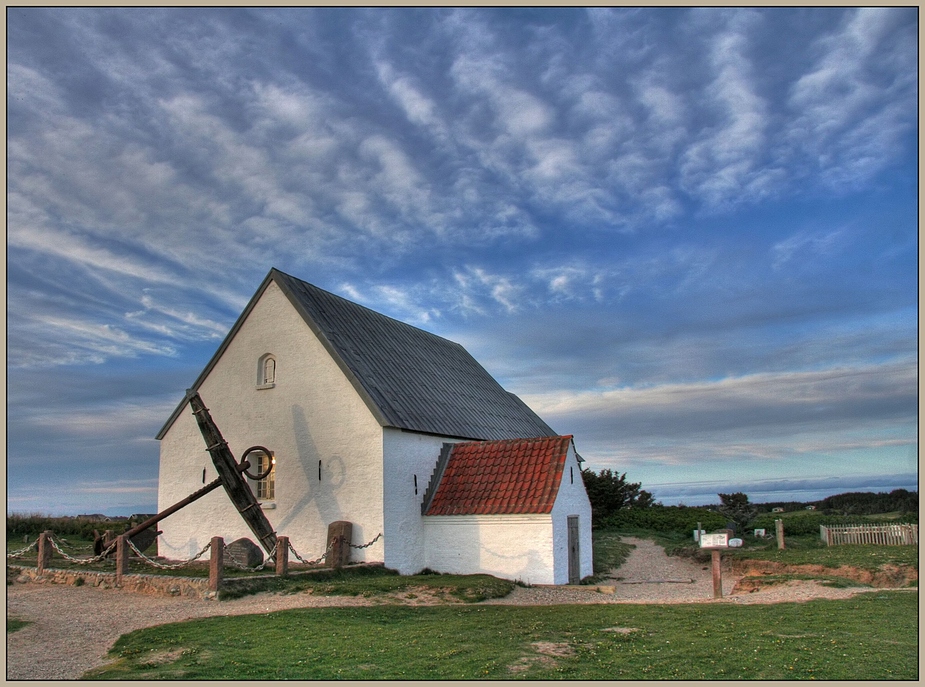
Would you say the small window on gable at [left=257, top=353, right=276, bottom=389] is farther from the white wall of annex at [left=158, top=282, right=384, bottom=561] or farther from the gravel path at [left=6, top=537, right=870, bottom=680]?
the gravel path at [left=6, top=537, right=870, bottom=680]

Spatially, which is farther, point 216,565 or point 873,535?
point 873,535

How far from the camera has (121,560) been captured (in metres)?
16.0

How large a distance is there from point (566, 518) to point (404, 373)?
23.5 ft

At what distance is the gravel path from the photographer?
9.65m

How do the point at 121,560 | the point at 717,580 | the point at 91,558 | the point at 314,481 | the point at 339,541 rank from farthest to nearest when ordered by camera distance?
the point at 314,481 → the point at 91,558 → the point at 339,541 → the point at 121,560 → the point at 717,580

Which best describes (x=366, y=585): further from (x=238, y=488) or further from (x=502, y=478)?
(x=502, y=478)

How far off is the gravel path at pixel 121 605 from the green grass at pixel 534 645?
0.72 meters

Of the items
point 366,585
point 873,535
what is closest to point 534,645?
point 366,585

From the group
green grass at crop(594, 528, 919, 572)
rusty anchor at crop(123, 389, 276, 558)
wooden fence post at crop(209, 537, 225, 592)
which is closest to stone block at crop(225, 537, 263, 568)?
rusty anchor at crop(123, 389, 276, 558)

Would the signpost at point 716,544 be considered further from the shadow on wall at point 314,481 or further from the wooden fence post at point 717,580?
the shadow on wall at point 314,481

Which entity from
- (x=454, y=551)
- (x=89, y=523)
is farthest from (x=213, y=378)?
(x=89, y=523)

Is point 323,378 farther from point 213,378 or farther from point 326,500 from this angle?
point 213,378

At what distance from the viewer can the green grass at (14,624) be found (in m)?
11.3

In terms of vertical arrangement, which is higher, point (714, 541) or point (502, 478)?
point (502, 478)
